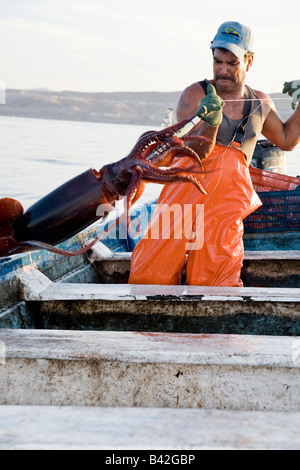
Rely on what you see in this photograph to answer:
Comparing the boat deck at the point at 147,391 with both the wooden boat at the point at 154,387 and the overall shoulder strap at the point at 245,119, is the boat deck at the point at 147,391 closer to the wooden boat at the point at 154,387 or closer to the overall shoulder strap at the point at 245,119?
the wooden boat at the point at 154,387

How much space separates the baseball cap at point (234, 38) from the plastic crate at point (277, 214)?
199 centimetres

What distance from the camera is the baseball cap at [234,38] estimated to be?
11.3ft

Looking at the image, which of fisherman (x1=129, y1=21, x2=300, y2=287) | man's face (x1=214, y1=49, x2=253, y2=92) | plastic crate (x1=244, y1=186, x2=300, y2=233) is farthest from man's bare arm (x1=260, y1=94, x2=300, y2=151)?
plastic crate (x1=244, y1=186, x2=300, y2=233)

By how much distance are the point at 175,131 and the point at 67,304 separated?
117 cm

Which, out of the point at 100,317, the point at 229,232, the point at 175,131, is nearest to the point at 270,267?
the point at 229,232

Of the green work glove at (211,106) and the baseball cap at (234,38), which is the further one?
the baseball cap at (234,38)

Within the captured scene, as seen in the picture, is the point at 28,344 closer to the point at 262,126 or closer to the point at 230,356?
the point at 230,356

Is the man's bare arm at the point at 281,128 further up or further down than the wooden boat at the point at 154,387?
further up

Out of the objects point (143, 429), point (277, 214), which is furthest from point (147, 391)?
point (277, 214)

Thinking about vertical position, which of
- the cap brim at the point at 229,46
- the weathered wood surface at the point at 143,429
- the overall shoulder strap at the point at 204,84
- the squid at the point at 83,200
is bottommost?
the weathered wood surface at the point at 143,429

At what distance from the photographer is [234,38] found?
3447mm

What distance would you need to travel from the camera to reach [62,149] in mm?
32594

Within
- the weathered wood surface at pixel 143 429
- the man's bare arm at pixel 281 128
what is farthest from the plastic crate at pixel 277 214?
the weathered wood surface at pixel 143 429

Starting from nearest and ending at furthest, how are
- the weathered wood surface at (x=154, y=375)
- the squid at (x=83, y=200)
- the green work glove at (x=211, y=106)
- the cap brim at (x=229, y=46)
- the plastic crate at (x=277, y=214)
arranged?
the weathered wood surface at (x=154, y=375)
the squid at (x=83, y=200)
the green work glove at (x=211, y=106)
the cap brim at (x=229, y=46)
the plastic crate at (x=277, y=214)
